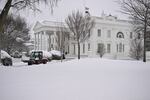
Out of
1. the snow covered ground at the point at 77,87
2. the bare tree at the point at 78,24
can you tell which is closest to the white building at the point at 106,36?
the bare tree at the point at 78,24

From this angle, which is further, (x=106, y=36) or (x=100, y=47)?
(x=106, y=36)

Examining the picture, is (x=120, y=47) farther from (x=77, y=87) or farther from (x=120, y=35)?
(x=77, y=87)

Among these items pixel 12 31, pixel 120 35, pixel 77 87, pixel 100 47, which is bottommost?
pixel 77 87

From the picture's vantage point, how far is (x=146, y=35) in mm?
16547

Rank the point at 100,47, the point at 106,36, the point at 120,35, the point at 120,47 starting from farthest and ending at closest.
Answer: the point at 120,35 → the point at 120,47 → the point at 106,36 → the point at 100,47

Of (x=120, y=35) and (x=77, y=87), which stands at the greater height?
→ (x=120, y=35)

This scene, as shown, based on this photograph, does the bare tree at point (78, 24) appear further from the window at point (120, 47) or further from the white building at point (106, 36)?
the window at point (120, 47)

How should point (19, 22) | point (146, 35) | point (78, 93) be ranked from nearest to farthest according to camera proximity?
point (78, 93)
point (146, 35)
point (19, 22)

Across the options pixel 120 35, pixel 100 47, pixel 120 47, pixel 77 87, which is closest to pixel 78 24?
pixel 100 47

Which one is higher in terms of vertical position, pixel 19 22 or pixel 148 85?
pixel 19 22

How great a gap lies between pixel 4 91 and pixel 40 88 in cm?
104

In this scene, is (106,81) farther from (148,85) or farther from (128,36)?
(128,36)

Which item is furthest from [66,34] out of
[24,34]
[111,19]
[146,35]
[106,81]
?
[106,81]

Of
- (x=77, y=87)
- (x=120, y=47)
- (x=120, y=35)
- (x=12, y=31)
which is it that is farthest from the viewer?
(x=120, y=35)
